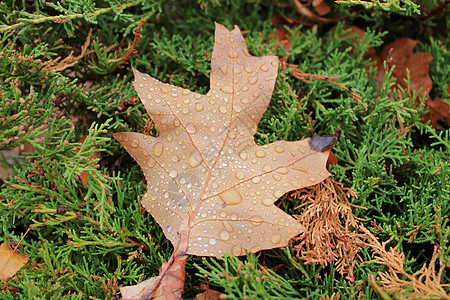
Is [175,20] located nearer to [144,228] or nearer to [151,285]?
[144,228]

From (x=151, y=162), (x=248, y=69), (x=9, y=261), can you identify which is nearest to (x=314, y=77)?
(x=248, y=69)

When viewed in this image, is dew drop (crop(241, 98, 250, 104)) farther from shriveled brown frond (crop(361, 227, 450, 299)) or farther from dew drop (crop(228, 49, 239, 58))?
shriveled brown frond (crop(361, 227, 450, 299))

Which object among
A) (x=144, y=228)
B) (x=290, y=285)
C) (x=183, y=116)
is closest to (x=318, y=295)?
(x=290, y=285)

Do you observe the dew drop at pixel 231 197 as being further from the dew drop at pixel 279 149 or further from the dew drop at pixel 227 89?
the dew drop at pixel 227 89

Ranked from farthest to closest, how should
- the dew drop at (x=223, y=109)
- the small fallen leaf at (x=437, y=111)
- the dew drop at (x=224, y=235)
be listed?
the small fallen leaf at (x=437, y=111)
the dew drop at (x=223, y=109)
the dew drop at (x=224, y=235)

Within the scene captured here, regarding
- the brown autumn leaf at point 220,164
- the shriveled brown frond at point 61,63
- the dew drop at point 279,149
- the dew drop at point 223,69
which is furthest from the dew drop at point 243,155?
the shriveled brown frond at point 61,63

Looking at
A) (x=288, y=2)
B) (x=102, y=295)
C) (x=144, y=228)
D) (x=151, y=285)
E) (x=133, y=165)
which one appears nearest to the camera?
(x=151, y=285)

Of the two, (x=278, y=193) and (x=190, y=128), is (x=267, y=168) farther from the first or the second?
(x=190, y=128)
